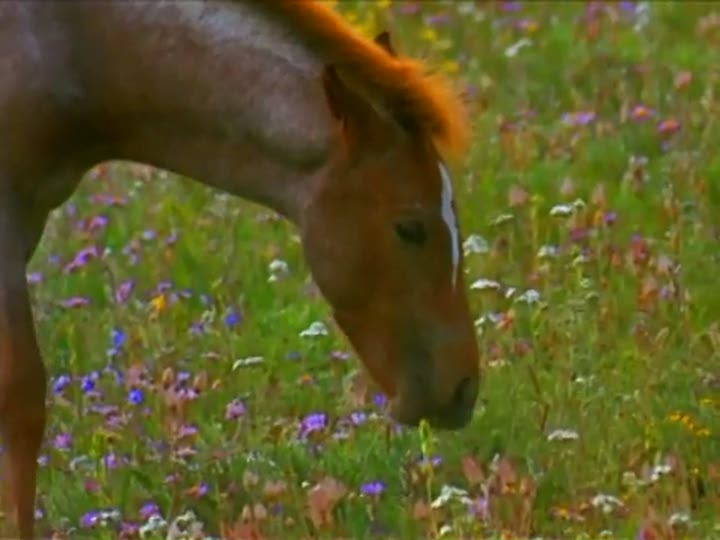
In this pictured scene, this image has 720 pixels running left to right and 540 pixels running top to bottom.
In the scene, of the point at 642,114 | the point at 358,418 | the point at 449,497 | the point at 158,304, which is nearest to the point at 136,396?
the point at 358,418

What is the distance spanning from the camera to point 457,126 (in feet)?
17.7

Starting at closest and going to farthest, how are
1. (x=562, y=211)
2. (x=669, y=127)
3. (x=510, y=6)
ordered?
(x=562, y=211) < (x=669, y=127) < (x=510, y=6)

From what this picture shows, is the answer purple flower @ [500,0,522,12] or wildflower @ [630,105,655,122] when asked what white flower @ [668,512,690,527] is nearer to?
wildflower @ [630,105,655,122]

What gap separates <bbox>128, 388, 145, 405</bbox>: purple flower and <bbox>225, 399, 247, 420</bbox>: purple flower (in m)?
0.25

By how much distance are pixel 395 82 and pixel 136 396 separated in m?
1.51

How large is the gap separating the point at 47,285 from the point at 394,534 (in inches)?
95.2

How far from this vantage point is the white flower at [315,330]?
6.61 metres

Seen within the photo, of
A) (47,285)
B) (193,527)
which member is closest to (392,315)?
(193,527)

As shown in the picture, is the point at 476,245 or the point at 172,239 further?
the point at 172,239

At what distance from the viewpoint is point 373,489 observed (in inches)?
229

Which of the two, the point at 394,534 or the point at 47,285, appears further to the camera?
the point at 47,285

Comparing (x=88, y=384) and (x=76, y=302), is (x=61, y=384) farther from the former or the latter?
(x=76, y=302)

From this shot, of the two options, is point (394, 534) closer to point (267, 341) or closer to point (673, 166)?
point (267, 341)

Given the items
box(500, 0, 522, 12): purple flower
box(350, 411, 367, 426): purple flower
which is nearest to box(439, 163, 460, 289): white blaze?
box(350, 411, 367, 426): purple flower
